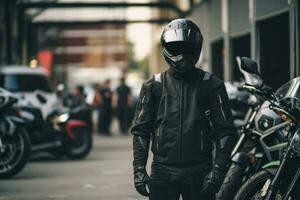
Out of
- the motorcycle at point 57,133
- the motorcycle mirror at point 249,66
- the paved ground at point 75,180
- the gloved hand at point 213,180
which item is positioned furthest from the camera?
the motorcycle at point 57,133

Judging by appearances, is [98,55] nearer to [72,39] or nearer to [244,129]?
[72,39]

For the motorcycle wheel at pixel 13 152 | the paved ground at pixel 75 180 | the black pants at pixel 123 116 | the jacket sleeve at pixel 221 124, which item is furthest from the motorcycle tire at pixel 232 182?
the black pants at pixel 123 116

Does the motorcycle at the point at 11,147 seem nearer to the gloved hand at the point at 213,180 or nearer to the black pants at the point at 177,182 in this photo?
the black pants at the point at 177,182

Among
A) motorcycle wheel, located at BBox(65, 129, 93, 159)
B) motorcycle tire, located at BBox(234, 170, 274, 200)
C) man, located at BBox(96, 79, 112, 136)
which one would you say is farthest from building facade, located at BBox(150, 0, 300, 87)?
motorcycle tire, located at BBox(234, 170, 274, 200)

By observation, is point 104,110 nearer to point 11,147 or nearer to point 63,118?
point 63,118

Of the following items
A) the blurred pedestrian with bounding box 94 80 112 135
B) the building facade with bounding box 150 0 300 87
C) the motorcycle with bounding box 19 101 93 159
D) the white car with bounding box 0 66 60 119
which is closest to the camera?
the building facade with bounding box 150 0 300 87

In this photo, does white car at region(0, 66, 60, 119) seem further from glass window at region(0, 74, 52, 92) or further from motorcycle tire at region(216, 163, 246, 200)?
motorcycle tire at region(216, 163, 246, 200)

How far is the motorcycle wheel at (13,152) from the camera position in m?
12.6

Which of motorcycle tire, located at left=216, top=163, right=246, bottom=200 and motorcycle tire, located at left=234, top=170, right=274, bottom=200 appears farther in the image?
motorcycle tire, located at left=216, top=163, right=246, bottom=200

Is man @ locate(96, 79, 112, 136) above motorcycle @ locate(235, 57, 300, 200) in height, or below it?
below

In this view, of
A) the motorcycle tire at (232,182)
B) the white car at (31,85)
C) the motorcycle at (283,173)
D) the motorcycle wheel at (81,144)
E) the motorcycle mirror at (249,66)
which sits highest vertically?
the motorcycle mirror at (249,66)

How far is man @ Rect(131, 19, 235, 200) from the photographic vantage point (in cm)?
499

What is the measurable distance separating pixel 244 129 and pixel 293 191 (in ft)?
11.4

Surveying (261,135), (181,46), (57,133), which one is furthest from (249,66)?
(57,133)
